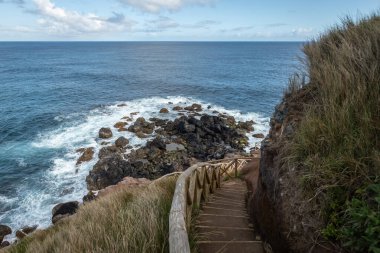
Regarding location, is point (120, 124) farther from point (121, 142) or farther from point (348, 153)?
point (348, 153)

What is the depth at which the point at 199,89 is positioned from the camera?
5819 centimetres

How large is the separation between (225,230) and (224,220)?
1.81 ft

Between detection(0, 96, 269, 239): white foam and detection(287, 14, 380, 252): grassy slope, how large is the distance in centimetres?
1892

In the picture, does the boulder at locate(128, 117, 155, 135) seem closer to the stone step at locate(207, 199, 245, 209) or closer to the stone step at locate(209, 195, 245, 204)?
the stone step at locate(209, 195, 245, 204)

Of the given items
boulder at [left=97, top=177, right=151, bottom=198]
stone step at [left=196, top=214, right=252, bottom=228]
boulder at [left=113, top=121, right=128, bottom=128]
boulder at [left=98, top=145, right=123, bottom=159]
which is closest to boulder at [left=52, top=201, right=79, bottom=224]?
boulder at [left=97, top=177, right=151, bottom=198]

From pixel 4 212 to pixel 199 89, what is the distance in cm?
4193

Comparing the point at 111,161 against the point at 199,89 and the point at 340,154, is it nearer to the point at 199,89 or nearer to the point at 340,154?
the point at 340,154

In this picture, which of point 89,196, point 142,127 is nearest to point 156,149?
point 142,127

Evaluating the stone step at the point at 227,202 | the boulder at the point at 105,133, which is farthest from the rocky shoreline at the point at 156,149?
the stone step at the point at 227,202

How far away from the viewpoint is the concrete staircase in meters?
5.07

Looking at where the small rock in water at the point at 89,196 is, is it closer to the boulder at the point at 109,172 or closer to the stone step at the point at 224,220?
the boulder at the point at 109,172

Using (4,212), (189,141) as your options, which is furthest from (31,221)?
(189,141)

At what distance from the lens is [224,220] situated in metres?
6.45

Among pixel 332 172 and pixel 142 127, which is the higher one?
pixel 332 172
